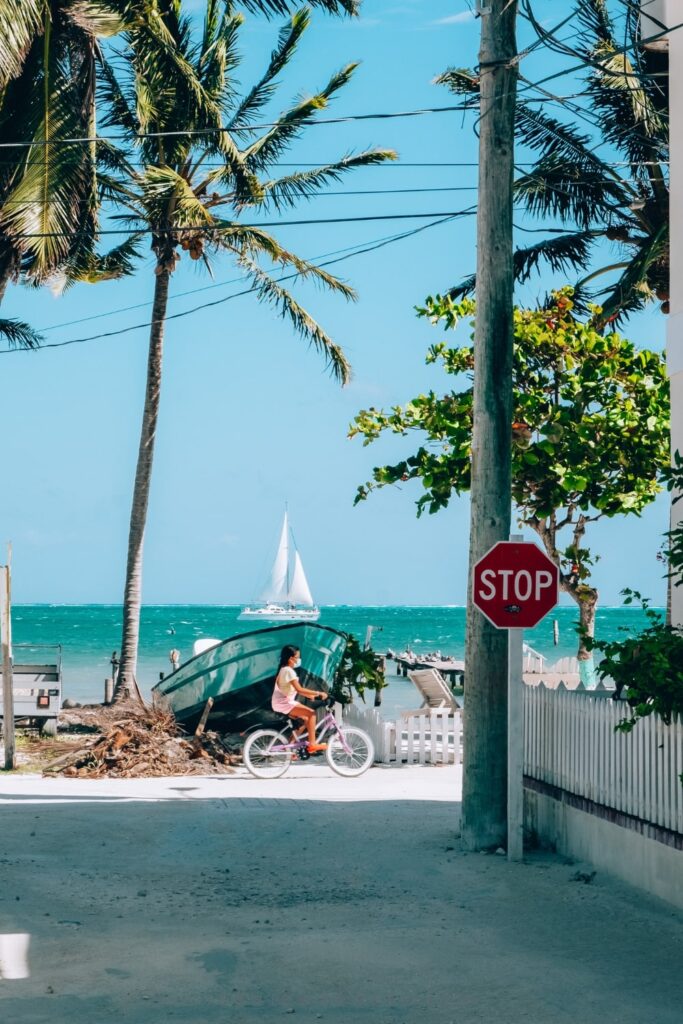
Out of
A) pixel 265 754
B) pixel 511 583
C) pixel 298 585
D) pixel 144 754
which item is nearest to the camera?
pixel 511 583

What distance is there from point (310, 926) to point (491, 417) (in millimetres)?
5029

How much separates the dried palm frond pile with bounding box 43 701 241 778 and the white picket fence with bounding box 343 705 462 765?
223cm

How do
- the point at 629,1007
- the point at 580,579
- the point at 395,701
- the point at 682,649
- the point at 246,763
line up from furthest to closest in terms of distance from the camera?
the point at 395,701
the point at 580,579
the point at 246,763
the point at 682,649
the point at 629,1007

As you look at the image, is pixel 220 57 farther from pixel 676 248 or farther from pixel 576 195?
pixel 676 248

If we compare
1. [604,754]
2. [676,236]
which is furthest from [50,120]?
[604,754]

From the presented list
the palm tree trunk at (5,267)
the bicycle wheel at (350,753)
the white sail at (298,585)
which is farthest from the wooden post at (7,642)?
the white sail at (298,585)

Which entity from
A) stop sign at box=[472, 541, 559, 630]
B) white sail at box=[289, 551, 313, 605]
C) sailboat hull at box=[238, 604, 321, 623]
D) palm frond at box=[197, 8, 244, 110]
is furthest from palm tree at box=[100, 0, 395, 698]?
sailboat hull at box=[238, 604, 321, 623]

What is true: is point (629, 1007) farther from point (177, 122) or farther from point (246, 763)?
point (177, 122)

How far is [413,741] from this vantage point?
19609 millimetres

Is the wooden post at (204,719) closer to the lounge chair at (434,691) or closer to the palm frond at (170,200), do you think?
the lounge chair at (434,691)

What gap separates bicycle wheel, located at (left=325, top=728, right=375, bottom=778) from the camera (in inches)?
686

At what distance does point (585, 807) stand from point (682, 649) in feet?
7.17

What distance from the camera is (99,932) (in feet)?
28.0

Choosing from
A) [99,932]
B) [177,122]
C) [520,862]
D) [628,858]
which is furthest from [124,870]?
[177,122]
